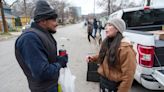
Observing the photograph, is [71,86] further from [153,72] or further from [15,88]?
[15,88]

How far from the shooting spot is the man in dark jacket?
2.17 meters

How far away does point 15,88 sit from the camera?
595cm

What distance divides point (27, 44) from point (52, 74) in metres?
0.38

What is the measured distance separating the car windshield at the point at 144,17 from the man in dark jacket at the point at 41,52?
460cm

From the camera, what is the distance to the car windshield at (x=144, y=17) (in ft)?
22.1

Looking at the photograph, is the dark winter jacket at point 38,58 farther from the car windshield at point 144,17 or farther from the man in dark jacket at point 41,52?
the car windshield at point 144,17

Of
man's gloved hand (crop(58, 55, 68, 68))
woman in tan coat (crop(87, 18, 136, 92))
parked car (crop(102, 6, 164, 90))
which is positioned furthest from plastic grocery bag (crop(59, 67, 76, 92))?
parked car (crop(102, 6, 164, 90))

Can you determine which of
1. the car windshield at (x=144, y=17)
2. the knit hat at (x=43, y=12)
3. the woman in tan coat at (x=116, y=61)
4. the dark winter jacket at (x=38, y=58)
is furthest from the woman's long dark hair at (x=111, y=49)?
the car windshield at (x=144, y=17)

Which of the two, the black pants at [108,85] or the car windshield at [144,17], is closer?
the black pants at [108,85]

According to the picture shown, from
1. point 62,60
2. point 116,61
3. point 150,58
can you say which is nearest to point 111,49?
point 116,61

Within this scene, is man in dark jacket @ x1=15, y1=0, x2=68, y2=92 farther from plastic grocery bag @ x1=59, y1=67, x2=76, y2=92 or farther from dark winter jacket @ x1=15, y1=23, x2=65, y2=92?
plastic grocery bag @ x1=59, y1=67, x2=76, y2=92

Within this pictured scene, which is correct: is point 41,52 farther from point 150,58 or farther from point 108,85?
point 150,58

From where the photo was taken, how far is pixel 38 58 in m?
2.16

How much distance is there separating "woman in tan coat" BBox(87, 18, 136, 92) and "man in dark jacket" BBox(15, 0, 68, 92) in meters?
0.70
